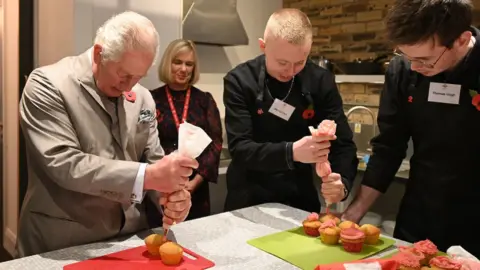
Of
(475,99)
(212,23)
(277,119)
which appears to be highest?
(212,23)

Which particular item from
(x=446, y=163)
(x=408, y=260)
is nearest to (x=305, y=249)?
(x=408, y=260)

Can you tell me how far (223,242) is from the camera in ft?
4.79

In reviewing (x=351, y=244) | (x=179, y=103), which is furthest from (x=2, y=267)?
(x=179, y=103)

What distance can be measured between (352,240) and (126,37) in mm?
857

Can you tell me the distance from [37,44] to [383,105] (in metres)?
2.07

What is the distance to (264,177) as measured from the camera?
6.31ft

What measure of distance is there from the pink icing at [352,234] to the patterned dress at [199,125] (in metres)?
1.46

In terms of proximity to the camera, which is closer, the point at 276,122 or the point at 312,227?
the point at 312,227

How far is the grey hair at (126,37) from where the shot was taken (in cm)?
135

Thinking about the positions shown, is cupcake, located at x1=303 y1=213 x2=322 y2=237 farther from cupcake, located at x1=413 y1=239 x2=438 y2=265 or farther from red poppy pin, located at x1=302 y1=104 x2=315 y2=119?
red poppy pin, located at x1=302 y1=104 x2=315 y2=119

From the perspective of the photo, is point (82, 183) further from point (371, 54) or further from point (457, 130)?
point (371, 54)

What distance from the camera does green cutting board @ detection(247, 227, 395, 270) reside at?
134 centimetres

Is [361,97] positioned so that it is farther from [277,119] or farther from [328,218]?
[328,218]

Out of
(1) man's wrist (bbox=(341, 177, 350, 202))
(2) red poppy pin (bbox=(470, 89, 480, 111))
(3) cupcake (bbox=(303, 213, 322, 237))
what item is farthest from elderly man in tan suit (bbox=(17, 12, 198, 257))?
(2) red poppy pin (bbox=(470, 89, 480, 111))
